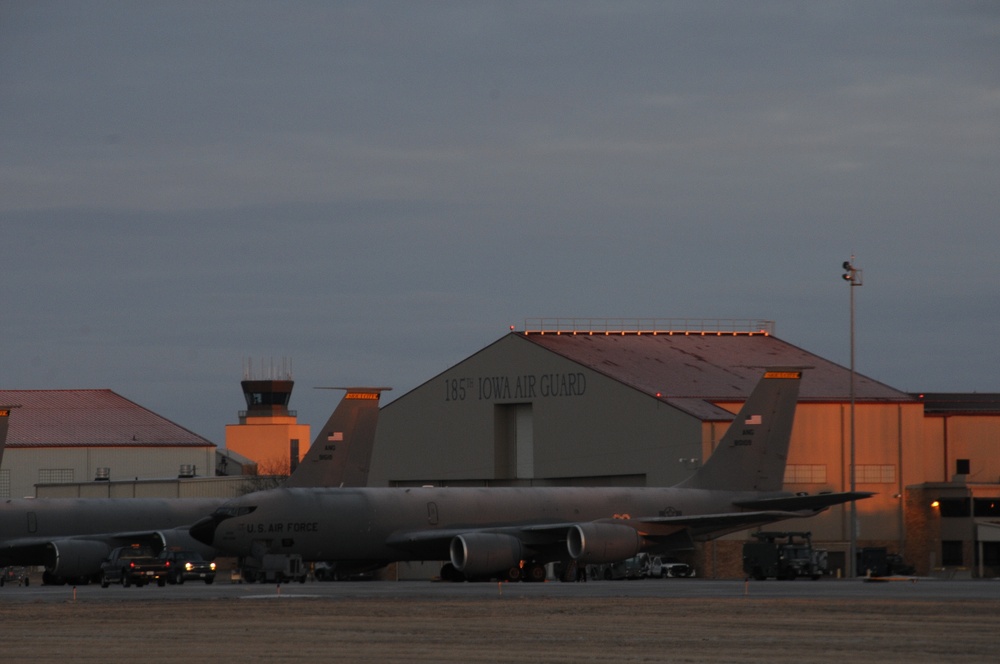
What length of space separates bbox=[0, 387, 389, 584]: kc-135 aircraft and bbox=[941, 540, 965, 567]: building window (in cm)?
3598

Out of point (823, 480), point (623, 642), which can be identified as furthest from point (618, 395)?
point (623, 642)

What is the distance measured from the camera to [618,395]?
83.7m

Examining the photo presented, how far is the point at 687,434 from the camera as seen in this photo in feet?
258

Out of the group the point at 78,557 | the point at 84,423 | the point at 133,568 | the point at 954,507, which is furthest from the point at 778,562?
the point at 84,423

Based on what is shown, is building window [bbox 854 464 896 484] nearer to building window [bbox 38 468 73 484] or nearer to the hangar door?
the hangar door

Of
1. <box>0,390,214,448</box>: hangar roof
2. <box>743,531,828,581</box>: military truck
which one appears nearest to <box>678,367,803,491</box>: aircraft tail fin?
<box>743,531,828,581</box>: military truck

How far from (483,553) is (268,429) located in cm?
11031

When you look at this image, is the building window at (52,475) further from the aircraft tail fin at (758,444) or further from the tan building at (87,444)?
the aircraft tail fin at (758,444)

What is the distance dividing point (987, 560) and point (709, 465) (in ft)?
80.4

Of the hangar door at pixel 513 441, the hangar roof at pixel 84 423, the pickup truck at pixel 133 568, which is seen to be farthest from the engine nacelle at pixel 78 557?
the hangar roof at pixel 84 423

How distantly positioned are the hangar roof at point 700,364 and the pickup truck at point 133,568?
3027 cm

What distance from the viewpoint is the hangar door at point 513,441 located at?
294 ft

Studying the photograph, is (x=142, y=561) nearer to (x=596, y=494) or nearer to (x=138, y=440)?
(x=596, y=494)

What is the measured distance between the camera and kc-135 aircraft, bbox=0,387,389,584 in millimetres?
58625
